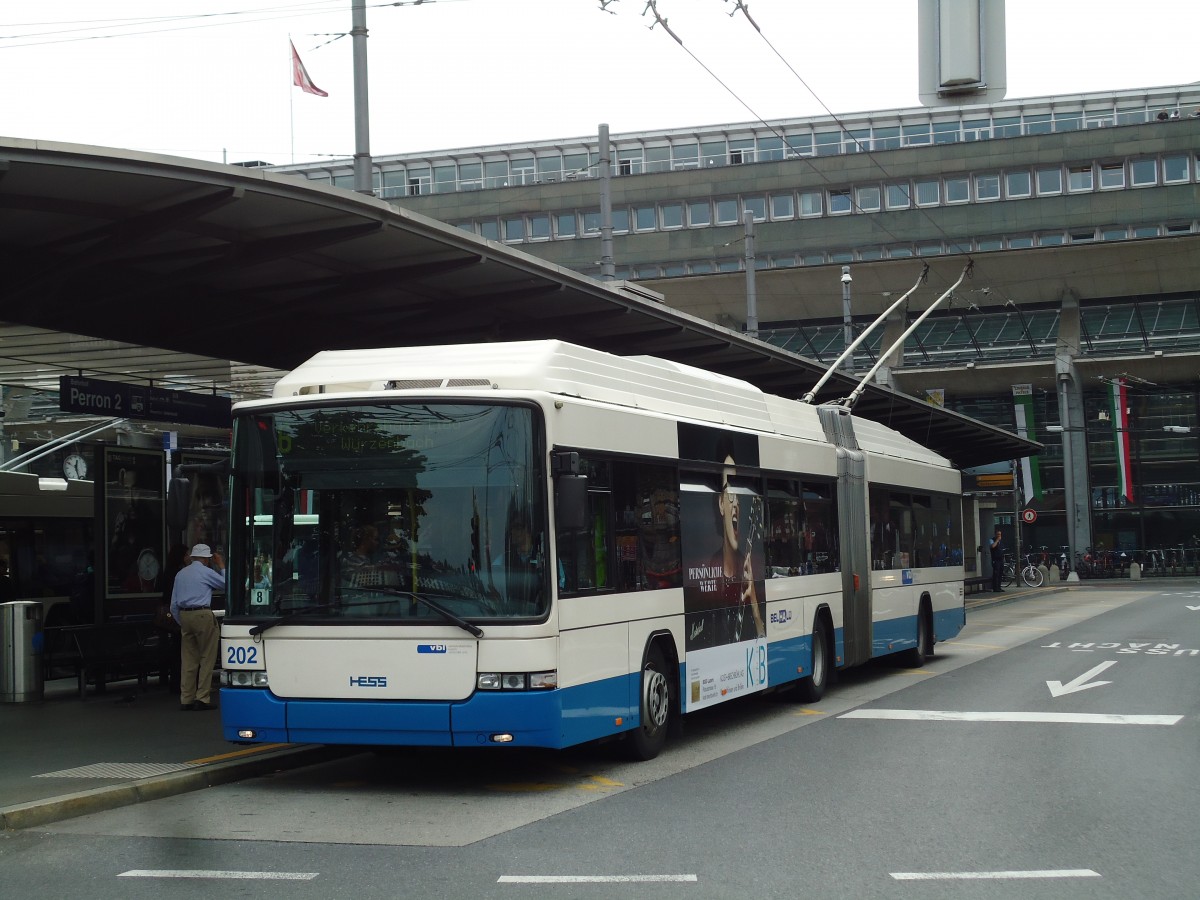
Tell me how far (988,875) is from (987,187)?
50.3 meters

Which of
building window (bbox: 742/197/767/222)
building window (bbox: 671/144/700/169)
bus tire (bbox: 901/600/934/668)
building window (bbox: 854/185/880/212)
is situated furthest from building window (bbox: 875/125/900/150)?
bus tire (bbox: 901/600/934/668)

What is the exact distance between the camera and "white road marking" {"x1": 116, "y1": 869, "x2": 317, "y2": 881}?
6.88m

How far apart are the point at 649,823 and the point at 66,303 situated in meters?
8.69

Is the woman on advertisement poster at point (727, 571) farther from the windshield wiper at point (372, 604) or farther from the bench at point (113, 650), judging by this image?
the bench at point (113, 650)

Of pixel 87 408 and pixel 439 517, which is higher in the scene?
pixel 87 408

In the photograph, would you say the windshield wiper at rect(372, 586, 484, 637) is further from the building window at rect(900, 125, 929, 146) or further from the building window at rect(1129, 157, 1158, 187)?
the building window at rect(900, 125, 929, 146)

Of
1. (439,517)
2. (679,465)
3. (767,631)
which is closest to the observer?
(439,517)

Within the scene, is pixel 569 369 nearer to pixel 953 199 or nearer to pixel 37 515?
pixel 37 515

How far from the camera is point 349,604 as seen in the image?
30.7ft

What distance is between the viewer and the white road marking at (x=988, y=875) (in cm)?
673

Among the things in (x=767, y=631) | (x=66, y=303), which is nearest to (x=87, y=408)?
(x=66, y=303)

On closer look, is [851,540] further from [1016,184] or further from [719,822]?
[1016,184]

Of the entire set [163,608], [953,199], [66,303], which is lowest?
[163,608]

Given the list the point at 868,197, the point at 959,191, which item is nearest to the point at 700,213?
the point at 868,197
